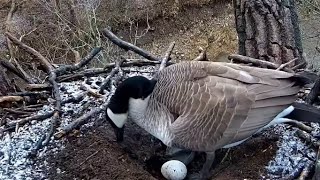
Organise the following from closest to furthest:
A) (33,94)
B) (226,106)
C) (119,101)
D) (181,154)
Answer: (226,106) < (119,101) < (181,154) < (33,94)

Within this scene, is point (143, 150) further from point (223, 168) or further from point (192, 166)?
point (223, 168)

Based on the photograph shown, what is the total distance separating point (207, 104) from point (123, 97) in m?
0.41

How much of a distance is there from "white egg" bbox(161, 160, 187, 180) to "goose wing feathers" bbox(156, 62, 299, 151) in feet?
0.32

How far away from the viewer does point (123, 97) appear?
257cm

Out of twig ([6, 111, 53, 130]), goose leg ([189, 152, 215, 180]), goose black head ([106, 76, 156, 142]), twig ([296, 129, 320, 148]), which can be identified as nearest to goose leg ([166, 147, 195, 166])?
goose leg ([189, 152, 215, 180])

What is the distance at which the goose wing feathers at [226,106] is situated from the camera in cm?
242

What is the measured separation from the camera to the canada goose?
2.43 metres

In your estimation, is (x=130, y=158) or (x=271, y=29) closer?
(x=130, y=158)

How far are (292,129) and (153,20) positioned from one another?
9.18 m

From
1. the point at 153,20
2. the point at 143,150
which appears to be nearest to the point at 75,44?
the point at 153,20

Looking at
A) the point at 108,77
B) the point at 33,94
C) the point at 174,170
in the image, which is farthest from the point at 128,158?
the point at 33,94

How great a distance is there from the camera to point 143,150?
277 centimetres

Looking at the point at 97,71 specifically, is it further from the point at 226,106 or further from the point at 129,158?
the point at 226,106

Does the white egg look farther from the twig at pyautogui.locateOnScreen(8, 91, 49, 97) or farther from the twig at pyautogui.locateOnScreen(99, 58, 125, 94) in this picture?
the twig at pyautogui.locateOnScreen(8, 91, 49, 97)
